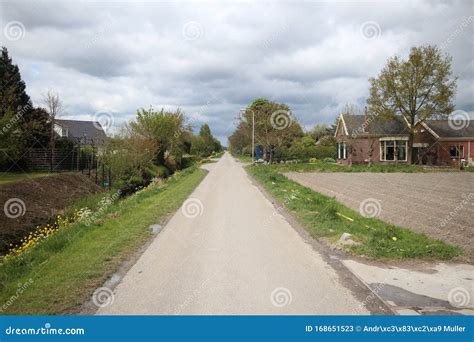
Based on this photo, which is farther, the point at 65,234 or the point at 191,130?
the point at 191,130

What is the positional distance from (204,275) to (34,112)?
30858mm

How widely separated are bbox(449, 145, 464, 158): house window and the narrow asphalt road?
138 ft

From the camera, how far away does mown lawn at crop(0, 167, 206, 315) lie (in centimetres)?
598

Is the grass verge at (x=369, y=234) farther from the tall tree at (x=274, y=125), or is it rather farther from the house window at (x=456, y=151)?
the house window at (x=456, y=151)

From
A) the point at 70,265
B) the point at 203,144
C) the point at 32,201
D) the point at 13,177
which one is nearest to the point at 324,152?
the point at 203,144

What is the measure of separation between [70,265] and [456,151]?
48.5m

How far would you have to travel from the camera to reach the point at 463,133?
47.8 metres

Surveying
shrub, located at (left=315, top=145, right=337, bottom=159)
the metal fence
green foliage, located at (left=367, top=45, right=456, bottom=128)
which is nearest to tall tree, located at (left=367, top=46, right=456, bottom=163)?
green foliage, located at (left=367, top=45, right=456, bottom=128)

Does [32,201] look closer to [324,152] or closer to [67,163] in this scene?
[67,163]

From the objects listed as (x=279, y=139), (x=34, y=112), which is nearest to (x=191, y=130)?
(x=279, y=139)

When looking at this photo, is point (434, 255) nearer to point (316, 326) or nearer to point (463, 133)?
point (316, 326)

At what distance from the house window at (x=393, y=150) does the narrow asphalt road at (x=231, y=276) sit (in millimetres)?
39775

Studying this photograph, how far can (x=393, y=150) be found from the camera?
158 feet

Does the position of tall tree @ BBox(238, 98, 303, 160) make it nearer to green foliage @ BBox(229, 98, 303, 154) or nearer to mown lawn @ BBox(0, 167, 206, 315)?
green foliage @ BBox(229, 98, 303, 154)
